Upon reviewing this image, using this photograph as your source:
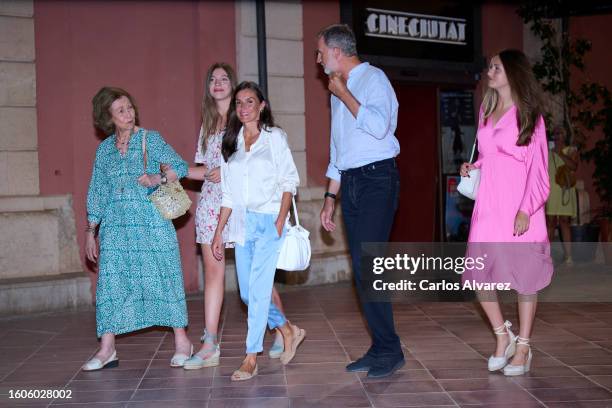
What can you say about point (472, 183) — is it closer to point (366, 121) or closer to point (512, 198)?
point (512, 198)

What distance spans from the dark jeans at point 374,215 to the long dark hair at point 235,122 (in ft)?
2.12

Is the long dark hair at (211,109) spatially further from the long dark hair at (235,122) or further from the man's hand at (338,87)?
→ the man's hand at (338,87)

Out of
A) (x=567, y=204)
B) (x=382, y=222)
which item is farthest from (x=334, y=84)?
(x=567, y=204)

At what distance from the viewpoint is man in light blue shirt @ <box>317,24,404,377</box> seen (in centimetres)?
522

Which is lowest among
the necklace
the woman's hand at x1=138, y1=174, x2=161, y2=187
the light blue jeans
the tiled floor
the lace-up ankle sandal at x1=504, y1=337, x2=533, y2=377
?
the tiled floor

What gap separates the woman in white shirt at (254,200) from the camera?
17.8ft

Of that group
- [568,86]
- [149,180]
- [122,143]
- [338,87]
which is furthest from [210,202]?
[568,86]

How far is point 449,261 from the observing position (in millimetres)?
11008

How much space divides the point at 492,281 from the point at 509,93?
118cm

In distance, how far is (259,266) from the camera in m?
5.41

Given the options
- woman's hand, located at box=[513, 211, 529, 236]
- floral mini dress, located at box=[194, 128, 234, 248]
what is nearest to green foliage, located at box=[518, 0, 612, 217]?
woman's hand, located at box=[513, 211, 529, 236]

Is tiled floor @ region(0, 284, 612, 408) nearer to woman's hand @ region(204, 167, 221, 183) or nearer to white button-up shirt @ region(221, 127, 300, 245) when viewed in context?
white button-up shirt @ region(221, 127, 300, 245)

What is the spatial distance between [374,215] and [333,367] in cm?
113

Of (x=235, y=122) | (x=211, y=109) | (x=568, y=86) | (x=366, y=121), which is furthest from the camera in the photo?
(x=568, y=86)
